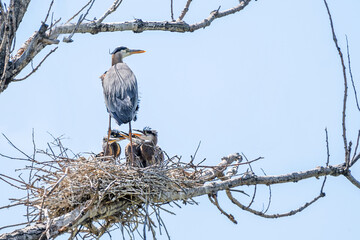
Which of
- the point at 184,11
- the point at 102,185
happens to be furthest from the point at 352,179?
the point at 184,11

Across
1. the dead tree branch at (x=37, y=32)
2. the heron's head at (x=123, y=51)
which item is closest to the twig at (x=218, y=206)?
the dead tree branch at (x=37, y=32)

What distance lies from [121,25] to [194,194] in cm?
155

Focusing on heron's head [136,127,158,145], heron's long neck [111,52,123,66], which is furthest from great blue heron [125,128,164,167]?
heron's long neck [111,52,123,66]

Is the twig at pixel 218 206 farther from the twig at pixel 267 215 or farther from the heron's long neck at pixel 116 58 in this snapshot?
the heron's long neck at pixel 116 58

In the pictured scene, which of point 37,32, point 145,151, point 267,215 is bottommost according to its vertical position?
point 267,215

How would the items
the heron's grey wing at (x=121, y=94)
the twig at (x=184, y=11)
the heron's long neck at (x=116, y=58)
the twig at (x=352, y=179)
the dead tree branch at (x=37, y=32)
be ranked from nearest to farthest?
the dead tree branch at (x=37, y=32), the twig at (x=352, y=179), the twig at (x=184, y=11), the heron's grey wing at (x=121, y=94), the heron's long neck at (x=116, y=58)

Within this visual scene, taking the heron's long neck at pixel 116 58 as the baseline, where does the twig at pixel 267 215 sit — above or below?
below

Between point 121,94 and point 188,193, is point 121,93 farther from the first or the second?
point 188,193

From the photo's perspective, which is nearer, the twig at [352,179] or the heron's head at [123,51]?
the twig at [352,179]

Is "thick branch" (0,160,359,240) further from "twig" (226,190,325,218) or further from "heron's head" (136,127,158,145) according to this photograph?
"heron's head" (136,127,158,145)

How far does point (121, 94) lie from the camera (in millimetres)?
6543

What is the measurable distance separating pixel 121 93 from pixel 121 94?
0.01m

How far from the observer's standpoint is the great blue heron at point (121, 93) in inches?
251

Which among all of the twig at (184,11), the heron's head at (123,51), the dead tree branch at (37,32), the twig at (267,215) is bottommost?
the twig at (267,215)
